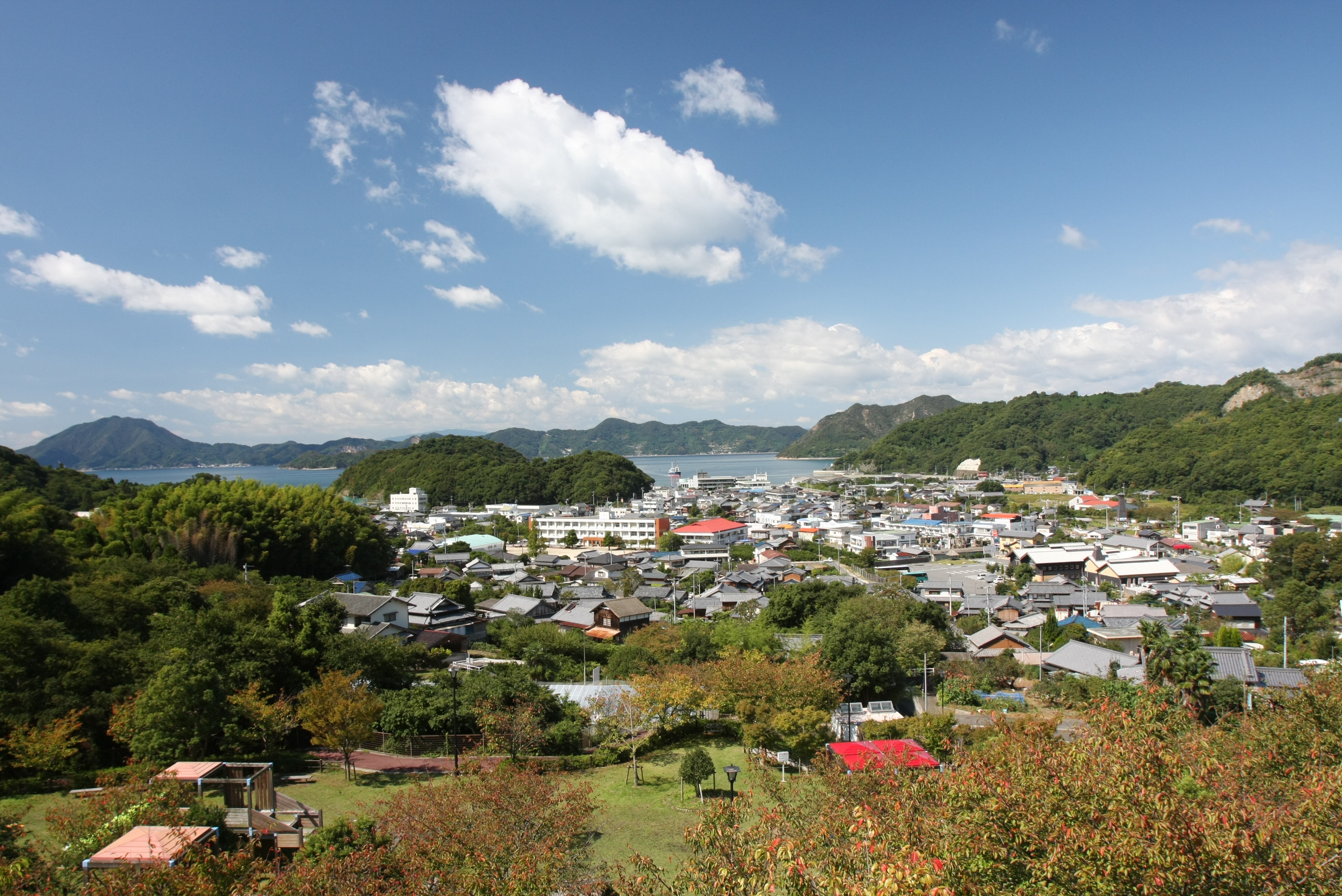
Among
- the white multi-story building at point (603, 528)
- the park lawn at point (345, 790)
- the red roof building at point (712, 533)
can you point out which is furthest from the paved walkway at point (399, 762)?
the white multi-story building at point (603, 528)

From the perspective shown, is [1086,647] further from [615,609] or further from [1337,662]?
[615,609]

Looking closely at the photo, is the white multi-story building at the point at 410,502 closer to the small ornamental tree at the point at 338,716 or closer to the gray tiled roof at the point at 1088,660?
the small ornamental tree at the point at 338,716

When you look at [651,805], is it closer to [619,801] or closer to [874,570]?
[619,801]

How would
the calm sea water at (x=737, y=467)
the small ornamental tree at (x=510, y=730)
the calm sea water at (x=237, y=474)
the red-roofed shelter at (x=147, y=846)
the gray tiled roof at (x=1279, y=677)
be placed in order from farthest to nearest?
the calm sea water at (x=237, y=474)
the calm sea water at (x=737, y=467)
the gray tiled roof at (x=1279, y=677)
the small ornamental tree at (x=510, y=730)
the red-roofed shelter at (x=147, y=846)

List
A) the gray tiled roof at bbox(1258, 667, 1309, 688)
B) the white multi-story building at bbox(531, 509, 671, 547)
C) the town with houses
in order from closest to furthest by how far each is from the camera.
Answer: the gray tiled roof at bbox(1258, 667, 1309, 688) → the town with houses → the white multi-story building at bbox(531, 509, 671, 547)

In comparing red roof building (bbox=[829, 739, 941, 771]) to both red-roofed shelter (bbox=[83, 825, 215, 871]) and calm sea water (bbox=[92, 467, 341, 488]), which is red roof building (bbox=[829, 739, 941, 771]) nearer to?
red-roofed shelter (bbox=[83, 825, 215, 871])

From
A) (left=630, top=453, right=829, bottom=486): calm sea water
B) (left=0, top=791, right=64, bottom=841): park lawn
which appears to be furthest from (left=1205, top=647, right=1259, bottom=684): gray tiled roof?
(left=630, top=453, right=829, bottom=486): calm sea water
